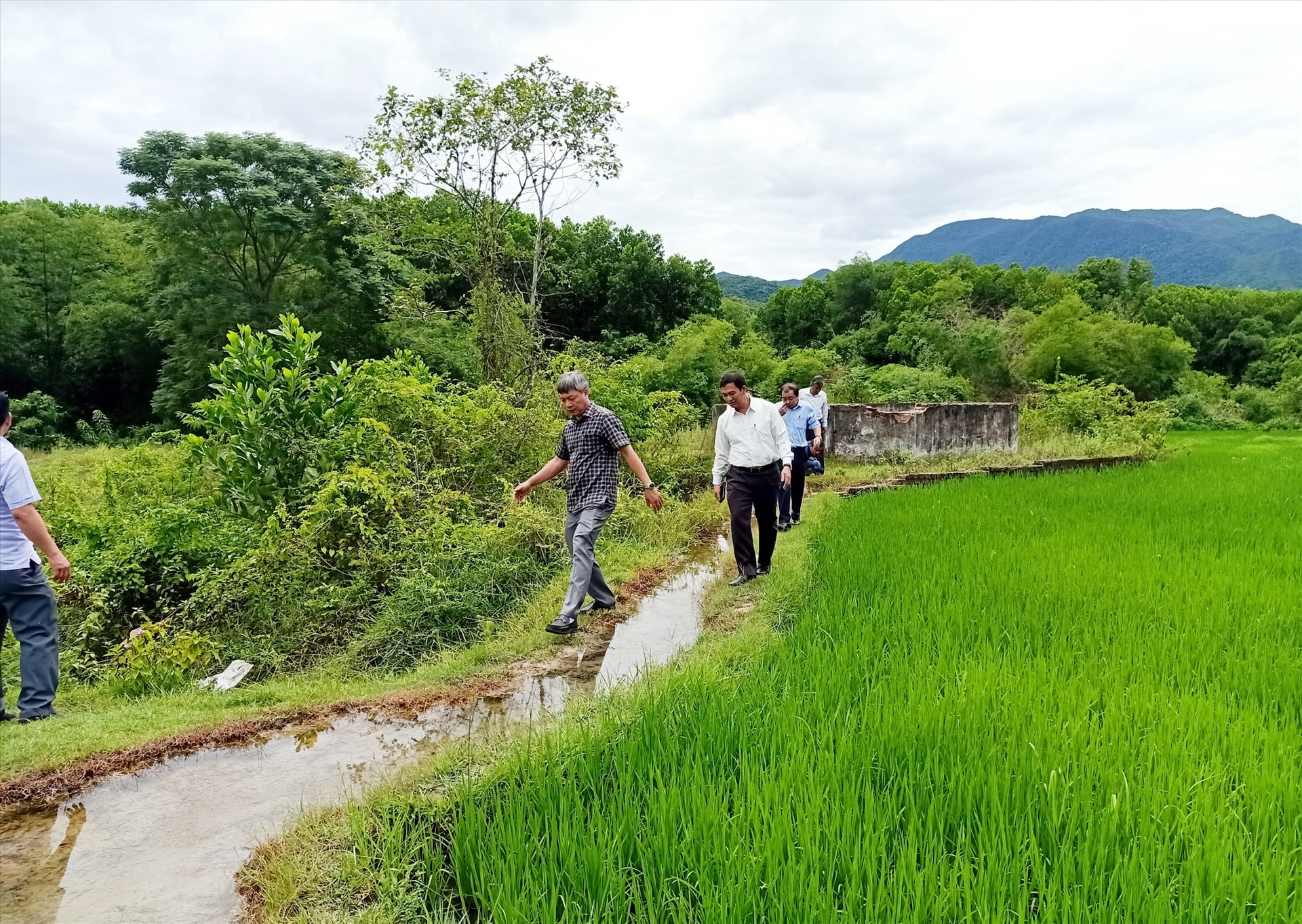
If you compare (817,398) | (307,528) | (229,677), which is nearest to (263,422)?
(307,528)

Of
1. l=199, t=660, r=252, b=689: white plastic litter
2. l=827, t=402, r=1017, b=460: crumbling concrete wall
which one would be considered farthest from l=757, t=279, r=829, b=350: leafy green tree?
l=199, t=660, r=252, b=689: white plastic litter

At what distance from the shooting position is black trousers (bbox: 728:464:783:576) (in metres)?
5.36

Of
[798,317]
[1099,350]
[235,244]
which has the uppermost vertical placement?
[235,244]

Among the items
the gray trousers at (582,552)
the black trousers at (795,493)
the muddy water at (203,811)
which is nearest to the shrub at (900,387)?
the black trousers at (795,493)

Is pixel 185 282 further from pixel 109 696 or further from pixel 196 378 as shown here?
pixel 109 696

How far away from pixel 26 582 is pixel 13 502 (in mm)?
442

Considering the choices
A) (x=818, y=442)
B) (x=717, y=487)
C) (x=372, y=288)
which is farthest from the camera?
(x=372, y=288)

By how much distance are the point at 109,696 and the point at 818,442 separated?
22.0 ft

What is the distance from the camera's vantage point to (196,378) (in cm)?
1856

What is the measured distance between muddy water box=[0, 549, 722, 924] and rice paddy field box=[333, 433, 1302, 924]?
0.57 metres

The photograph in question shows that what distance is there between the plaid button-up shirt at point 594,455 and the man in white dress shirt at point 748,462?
967 mm

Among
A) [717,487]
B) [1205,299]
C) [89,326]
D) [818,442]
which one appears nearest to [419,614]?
[717,487]

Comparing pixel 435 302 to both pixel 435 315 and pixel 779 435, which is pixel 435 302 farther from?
pixel 779 435

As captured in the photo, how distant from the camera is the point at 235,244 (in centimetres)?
1931
